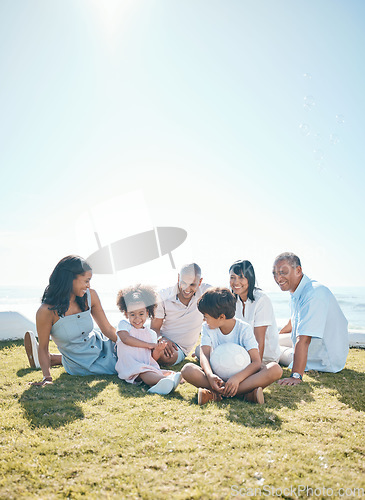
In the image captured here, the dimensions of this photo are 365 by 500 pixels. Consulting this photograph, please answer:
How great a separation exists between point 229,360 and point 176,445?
1.50m

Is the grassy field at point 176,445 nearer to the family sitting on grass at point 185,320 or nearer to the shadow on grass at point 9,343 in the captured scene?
the family sitting on grass at point 185,320

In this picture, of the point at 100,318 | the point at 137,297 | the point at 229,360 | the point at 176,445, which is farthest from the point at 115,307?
the point at 176,445

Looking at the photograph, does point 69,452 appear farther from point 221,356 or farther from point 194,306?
point 194,306

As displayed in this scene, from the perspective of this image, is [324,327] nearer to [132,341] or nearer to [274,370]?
[274,370]

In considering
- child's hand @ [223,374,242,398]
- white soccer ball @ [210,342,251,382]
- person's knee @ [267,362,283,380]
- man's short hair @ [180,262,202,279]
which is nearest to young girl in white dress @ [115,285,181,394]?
man's short hair @ [180,262,202,279]

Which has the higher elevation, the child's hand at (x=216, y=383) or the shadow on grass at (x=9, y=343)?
the shadow on grass at (x=9, y=343)

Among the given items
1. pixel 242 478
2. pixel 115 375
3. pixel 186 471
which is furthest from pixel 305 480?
pixel 115 375

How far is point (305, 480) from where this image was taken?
8.04 feet

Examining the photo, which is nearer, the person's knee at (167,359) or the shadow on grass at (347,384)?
the shadow on grass at (347,384)

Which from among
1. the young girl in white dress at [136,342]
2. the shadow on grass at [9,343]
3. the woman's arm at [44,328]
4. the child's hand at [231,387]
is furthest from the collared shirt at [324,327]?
the shadow on grass at [9,343]

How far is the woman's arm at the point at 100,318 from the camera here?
5.79 metres

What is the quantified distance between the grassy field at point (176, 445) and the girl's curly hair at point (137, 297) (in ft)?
4.18

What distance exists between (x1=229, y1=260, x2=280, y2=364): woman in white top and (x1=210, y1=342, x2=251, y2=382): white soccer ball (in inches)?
44.0

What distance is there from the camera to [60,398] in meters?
4.23
